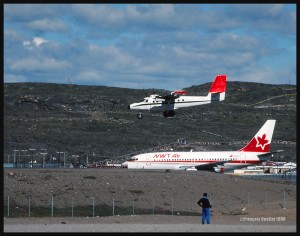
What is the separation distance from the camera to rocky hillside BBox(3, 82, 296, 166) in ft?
463

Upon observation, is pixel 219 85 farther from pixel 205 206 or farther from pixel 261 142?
pixel 205 206

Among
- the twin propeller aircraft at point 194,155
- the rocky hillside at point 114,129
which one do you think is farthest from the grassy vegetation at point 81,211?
the rocky hillside at point 114,129

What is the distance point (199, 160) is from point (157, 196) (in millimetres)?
34105

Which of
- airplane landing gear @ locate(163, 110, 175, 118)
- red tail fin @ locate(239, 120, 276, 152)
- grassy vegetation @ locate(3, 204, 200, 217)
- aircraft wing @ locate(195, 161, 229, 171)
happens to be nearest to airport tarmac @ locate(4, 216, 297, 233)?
grassy vegetation @ locate(3, 204, 200, 217)

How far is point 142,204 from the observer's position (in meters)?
67.1

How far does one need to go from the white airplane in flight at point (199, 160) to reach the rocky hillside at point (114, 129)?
23445 mm

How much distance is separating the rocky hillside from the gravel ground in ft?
155

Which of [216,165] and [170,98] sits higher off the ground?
[170,98]

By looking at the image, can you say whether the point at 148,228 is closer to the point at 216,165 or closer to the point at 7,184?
the point at 7,184

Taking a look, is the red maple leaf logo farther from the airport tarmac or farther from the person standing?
the person standing

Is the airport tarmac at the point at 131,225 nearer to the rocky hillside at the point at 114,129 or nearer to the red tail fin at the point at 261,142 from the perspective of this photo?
the red tail fin at the point at 261,142

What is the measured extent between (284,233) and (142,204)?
2671 centimetres

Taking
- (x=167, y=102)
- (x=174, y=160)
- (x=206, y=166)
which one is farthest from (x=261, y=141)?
(x=167, y=102)

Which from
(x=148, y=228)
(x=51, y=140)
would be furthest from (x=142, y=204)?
(x=51, y=140)
